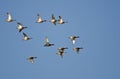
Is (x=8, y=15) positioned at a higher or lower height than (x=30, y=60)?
higher

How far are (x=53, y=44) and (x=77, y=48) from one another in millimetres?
10046

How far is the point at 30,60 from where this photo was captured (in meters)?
148

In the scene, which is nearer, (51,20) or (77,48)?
(51,20)

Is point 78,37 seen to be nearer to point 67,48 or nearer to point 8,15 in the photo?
point 67,48

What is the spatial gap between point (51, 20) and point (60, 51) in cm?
909

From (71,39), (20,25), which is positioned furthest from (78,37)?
(20,25)

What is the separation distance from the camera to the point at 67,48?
143 m

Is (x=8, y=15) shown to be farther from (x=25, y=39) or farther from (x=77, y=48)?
(x=77, y=48)

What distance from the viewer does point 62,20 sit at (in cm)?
14238

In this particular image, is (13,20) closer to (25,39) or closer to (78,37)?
(25,39)

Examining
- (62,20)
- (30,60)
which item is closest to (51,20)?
(62,20)

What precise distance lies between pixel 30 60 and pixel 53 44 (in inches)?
375

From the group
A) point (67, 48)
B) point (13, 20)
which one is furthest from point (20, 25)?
point (67, 48)

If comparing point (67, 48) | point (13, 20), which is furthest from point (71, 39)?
point (13, 20)
